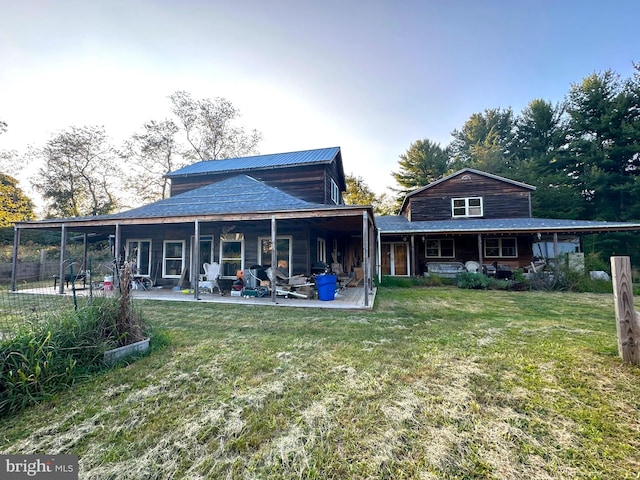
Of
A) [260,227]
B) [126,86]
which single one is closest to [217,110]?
[126,86]

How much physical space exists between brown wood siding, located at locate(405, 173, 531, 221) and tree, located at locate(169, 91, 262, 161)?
62.0 ft

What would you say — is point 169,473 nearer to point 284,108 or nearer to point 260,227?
point 260,227

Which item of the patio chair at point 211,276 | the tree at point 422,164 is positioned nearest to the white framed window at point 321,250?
the patio chair at point 211,276

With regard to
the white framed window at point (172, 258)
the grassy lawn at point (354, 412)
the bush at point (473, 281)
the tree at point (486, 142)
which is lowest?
the grassy lawn at point (354, 412)

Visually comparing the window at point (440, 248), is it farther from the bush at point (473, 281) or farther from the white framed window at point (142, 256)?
the white framed window at point (142, 256)

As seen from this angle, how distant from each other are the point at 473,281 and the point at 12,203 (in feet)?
108

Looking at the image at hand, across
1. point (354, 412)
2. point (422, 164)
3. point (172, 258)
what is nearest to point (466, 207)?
point (422, 164)

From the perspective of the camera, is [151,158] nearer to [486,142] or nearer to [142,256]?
[142,256]

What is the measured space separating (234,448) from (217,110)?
97.0 feet

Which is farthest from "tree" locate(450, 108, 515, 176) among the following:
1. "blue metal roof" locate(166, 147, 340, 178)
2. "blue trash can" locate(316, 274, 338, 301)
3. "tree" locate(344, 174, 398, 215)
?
"blue trash can" locate(316, 274, 338, 301)

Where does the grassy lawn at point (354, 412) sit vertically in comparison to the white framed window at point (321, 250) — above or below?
below

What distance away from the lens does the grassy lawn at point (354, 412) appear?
177cm

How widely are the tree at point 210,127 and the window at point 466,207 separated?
67.2 ft

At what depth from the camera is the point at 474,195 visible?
50.0 feet
